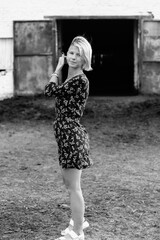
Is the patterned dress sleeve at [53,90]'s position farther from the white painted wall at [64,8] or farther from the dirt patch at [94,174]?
the white painted wall at [64,8]

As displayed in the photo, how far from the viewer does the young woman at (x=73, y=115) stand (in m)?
3.46

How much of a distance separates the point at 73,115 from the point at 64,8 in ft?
28.5

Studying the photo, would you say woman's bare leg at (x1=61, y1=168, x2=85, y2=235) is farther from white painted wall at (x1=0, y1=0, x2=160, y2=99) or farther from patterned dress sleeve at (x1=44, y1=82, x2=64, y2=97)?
white painted wall at (x1=0, y1=0, x2=160, y2=99)

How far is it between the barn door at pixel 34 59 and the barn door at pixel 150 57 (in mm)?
2186

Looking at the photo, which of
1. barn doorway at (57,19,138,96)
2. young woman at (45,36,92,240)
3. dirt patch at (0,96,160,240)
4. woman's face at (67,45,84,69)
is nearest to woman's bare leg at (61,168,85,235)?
young woman at (45,36,92,240)

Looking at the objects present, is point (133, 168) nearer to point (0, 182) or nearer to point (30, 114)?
point (0, 182)

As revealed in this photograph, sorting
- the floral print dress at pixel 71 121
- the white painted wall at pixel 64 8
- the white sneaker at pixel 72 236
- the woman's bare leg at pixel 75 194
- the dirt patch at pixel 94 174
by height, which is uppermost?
the white painted wall at pixel 64 8

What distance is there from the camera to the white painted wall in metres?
11.8

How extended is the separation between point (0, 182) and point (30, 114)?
4.73m

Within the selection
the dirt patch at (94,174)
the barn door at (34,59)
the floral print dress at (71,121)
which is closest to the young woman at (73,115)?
the floral print dress at (71,121)

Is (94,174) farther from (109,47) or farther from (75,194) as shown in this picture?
(109,47)

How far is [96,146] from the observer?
7.59 metres

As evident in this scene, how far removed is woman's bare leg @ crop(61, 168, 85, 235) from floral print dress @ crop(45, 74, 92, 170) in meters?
0.06

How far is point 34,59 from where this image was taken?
39.3 ft
